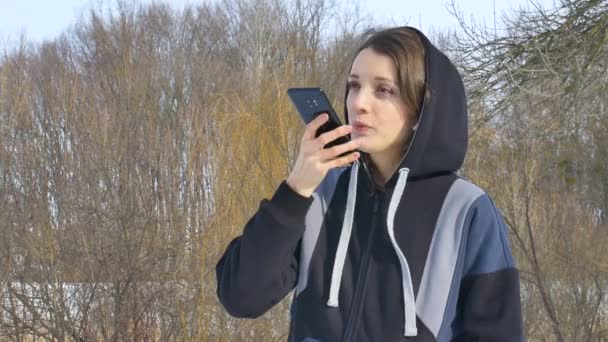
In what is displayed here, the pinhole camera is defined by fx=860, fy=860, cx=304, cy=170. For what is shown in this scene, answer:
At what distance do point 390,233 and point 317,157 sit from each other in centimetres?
18

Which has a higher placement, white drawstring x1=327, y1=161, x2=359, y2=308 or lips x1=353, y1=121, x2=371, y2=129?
lips x1=353, y1=121, x2=371, y2=129

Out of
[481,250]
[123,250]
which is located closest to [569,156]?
[123,250]

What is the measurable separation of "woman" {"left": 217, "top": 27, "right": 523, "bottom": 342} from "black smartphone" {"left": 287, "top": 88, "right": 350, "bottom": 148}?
0.08 ft

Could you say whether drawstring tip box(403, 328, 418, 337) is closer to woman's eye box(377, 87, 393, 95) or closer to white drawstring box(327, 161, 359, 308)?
white drawstring box(327, 161, 359, 308)

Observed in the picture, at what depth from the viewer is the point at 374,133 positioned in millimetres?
1508

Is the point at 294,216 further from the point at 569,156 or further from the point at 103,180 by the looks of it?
the point at 569,156

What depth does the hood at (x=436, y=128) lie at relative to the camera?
4.93 ft

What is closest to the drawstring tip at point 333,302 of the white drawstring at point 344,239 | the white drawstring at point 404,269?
the white drawstring at point 344,239

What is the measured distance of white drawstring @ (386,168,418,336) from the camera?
4.70ft

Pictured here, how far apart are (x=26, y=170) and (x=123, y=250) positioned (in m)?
1.00

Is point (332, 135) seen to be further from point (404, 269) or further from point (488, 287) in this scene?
point (488, 287)

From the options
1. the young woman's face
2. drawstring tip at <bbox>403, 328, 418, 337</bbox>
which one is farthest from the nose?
drawstring tip at <bbox>403, 328, 418, 337</bbox>

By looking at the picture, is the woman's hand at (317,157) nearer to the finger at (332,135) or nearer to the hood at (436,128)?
the finger at (332,135)

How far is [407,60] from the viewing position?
150cm
